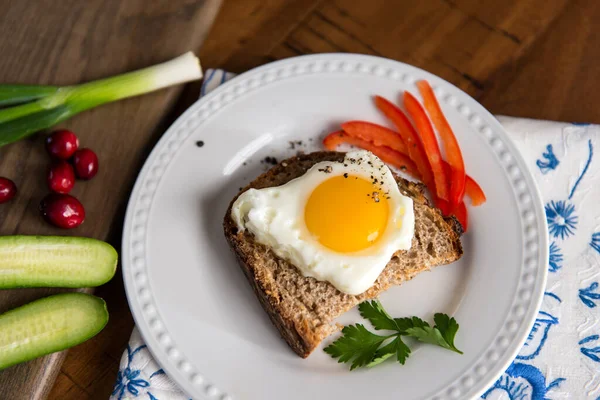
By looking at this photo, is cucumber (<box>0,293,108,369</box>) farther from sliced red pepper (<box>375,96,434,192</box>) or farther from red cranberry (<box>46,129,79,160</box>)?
sliced red pepper (<box>375,96,434,192</box>)

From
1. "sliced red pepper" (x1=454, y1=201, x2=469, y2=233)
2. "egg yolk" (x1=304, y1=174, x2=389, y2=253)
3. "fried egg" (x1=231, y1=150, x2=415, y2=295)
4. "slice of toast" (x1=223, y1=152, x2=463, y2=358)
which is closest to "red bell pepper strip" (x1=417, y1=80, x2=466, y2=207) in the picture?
"sliced red pepper" (x1=454, y1=201, x2=469, y2=233)

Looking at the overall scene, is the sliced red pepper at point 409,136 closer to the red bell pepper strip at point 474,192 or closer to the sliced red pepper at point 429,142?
the sliced red pepper at point 429,142

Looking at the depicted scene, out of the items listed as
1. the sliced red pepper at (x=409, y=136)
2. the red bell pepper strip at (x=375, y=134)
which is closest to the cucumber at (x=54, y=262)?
the red bell pepper strip at (x=375, y=134)

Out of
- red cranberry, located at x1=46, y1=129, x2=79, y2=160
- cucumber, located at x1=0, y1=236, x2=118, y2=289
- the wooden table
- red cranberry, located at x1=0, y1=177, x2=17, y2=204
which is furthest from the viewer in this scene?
the wooden table

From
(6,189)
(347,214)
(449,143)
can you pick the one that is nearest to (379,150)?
(449,143)

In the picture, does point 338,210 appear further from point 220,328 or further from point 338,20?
point 338,20

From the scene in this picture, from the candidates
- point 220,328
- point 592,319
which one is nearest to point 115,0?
point 220,328
